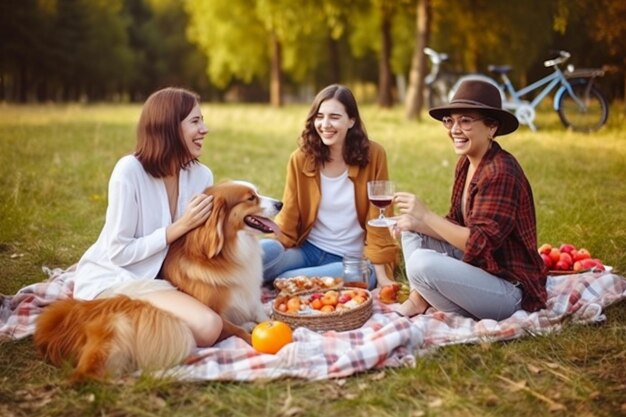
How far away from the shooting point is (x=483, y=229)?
352 cm

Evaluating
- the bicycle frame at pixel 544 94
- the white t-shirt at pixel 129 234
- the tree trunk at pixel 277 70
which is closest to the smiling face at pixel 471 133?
the white t-shirt at pixel 129 234

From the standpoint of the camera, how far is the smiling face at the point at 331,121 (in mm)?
4504

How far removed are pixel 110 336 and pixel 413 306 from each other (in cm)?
204

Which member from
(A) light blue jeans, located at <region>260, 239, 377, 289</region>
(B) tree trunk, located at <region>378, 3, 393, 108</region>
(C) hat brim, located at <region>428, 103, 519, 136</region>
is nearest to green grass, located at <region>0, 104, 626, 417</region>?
(C) hat brim, located at <region>428, 103, 519, 136</region>

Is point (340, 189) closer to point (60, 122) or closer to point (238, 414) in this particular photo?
point (238, 414)

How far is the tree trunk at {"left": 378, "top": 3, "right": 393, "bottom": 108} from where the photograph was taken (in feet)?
65.7

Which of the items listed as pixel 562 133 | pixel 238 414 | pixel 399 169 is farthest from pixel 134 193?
pixel 562 133

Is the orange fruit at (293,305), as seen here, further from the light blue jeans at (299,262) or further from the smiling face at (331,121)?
the smiling face at (331,121)

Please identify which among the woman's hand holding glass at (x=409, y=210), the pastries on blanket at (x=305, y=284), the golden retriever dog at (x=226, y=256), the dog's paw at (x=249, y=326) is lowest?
the dog's paw at (x=249, y=326)

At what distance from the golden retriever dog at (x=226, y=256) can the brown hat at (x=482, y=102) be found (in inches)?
51.6

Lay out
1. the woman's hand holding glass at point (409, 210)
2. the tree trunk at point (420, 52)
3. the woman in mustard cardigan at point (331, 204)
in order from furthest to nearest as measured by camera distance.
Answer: the tree trunk at point (420, 52), the woman in mustard cardigan at point (331, 204), the woman's hand holding glass at point (409, 210)

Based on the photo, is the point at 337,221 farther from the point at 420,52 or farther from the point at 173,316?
the point at 420,52

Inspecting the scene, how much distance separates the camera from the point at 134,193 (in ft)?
12.0

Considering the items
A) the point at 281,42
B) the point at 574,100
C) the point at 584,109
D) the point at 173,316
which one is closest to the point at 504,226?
the point at 173,316
